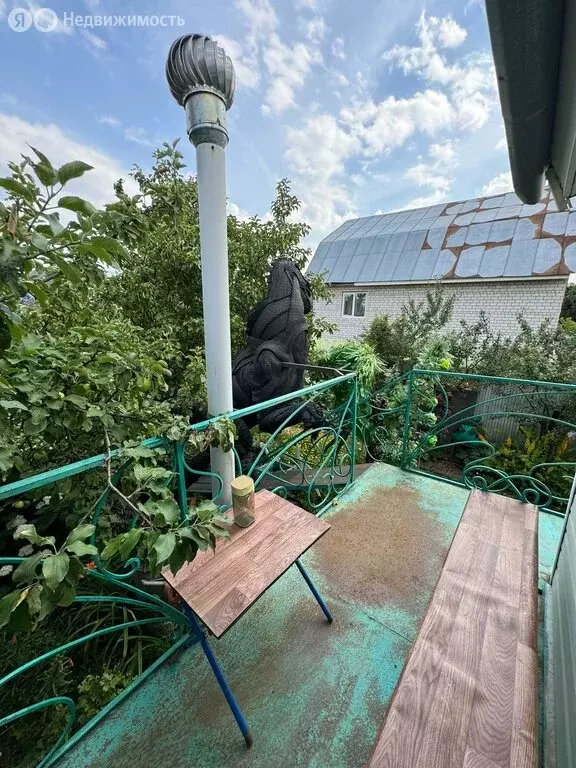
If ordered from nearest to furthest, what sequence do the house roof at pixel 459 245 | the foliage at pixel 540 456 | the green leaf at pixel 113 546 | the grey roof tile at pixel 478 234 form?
the green leaf at pixel 113 546, the foliage at pixel 540 456, the house roof at pixel 459 245, the grey roof tile at pixel 478 234

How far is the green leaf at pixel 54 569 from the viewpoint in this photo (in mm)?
628

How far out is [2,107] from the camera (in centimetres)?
143

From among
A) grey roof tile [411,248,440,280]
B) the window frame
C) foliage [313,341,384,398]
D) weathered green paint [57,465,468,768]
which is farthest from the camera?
the window frame

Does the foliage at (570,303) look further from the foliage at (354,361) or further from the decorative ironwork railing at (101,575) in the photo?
the decorative ironwork railing at (101,575)

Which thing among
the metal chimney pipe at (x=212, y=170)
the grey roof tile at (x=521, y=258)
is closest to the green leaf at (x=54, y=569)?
the metal chimney pipe at (x=212, y=170)

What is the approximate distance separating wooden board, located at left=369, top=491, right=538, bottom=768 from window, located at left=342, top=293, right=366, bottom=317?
10308mm

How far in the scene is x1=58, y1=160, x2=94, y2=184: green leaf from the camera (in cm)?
79

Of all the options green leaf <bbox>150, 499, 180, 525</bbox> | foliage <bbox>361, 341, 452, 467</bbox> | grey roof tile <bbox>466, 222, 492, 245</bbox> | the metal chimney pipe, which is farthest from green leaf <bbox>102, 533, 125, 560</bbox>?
grey roof tile <bbox>466, 222, 492, 245</bbox>

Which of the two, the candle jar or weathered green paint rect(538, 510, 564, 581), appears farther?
weathered green paint rect(538, 510, 564, 581)

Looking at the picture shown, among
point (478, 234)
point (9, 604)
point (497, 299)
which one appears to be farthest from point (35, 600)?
point (478, 234)

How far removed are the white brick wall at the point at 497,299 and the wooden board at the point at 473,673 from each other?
291 inches

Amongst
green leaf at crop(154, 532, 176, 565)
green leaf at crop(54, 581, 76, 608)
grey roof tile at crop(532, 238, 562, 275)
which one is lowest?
green leaf at crop(54, 581, 76, 608)

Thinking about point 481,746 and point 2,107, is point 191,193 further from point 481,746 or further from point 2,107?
point 481,746

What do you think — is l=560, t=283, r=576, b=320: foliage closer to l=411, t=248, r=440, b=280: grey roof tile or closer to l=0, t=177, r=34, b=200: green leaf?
l=411, t=248, r=440, b=280: grey roof tile
